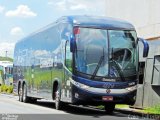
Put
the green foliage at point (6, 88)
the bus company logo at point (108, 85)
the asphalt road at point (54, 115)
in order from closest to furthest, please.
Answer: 1. the asphalt road at point (54, 115)
2. the bus company logo at point (108, 85)
3. the green foliage at point (6, 88)

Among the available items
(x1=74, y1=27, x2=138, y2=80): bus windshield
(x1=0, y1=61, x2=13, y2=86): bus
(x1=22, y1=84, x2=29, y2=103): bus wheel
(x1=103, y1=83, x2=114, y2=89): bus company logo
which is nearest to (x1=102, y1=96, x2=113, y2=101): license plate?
(x1=103, y1=83, x2=114, y2=89): bus company logo

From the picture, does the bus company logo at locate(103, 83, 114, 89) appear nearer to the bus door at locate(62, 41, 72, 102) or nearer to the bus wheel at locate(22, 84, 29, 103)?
the bus door at locate(62, 41, 72, 102)

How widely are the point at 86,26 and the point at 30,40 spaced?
9429 mm

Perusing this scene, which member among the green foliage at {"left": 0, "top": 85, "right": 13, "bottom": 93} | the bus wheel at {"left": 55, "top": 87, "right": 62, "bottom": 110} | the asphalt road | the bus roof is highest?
the bus roof

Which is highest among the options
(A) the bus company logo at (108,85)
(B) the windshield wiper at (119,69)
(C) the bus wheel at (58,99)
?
(B) the windshield wiper at (119,69)

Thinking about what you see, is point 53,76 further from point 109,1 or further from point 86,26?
point 109,1

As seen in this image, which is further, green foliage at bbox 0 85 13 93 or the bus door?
green foliage at bbox 0 85 13 93

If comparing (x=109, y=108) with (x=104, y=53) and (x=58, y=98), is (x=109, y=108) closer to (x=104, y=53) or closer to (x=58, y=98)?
(x=58, y=98)

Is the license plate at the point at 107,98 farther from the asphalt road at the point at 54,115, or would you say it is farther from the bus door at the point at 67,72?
the bus door at the point at 67,72

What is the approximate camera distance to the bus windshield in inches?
747

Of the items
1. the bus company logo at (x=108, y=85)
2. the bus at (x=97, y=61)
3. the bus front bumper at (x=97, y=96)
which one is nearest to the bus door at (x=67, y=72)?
the bus at (x=97, y=61)

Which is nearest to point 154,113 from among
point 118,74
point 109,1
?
point 118,74

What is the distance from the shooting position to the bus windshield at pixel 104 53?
1898 cm

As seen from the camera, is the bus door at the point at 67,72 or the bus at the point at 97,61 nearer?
the bus at the point at 97,61
